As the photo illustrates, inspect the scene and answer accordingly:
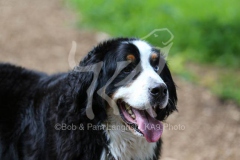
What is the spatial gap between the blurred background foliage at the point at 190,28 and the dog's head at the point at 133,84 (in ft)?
10.7

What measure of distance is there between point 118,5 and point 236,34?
2.68 m

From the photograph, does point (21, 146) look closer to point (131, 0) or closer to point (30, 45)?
point (30, 45)

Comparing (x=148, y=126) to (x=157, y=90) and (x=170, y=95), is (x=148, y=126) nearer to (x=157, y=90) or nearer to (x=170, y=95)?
(x=157, y=90)

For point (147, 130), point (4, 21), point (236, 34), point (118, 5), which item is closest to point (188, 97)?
point (236, 34)

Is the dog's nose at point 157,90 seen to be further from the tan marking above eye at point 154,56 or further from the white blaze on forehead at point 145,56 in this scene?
the tan marking above eye at point 154,56

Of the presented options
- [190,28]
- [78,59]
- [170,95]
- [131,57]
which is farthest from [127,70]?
[190,28]

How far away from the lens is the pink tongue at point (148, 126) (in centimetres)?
324

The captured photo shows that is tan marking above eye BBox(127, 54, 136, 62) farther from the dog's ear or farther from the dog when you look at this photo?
the dog's ear

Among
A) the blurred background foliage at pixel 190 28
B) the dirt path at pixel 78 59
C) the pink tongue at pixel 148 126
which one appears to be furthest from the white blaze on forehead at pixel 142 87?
the blurred background foliage at pixel 190 28

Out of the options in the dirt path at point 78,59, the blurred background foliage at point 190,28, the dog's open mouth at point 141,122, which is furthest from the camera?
the blurred background foliage at point 190,28

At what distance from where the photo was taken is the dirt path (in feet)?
17.4

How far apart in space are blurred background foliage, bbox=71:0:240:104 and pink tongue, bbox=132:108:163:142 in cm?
324

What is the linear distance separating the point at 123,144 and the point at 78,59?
4186 mm

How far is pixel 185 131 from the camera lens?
5.62 m
